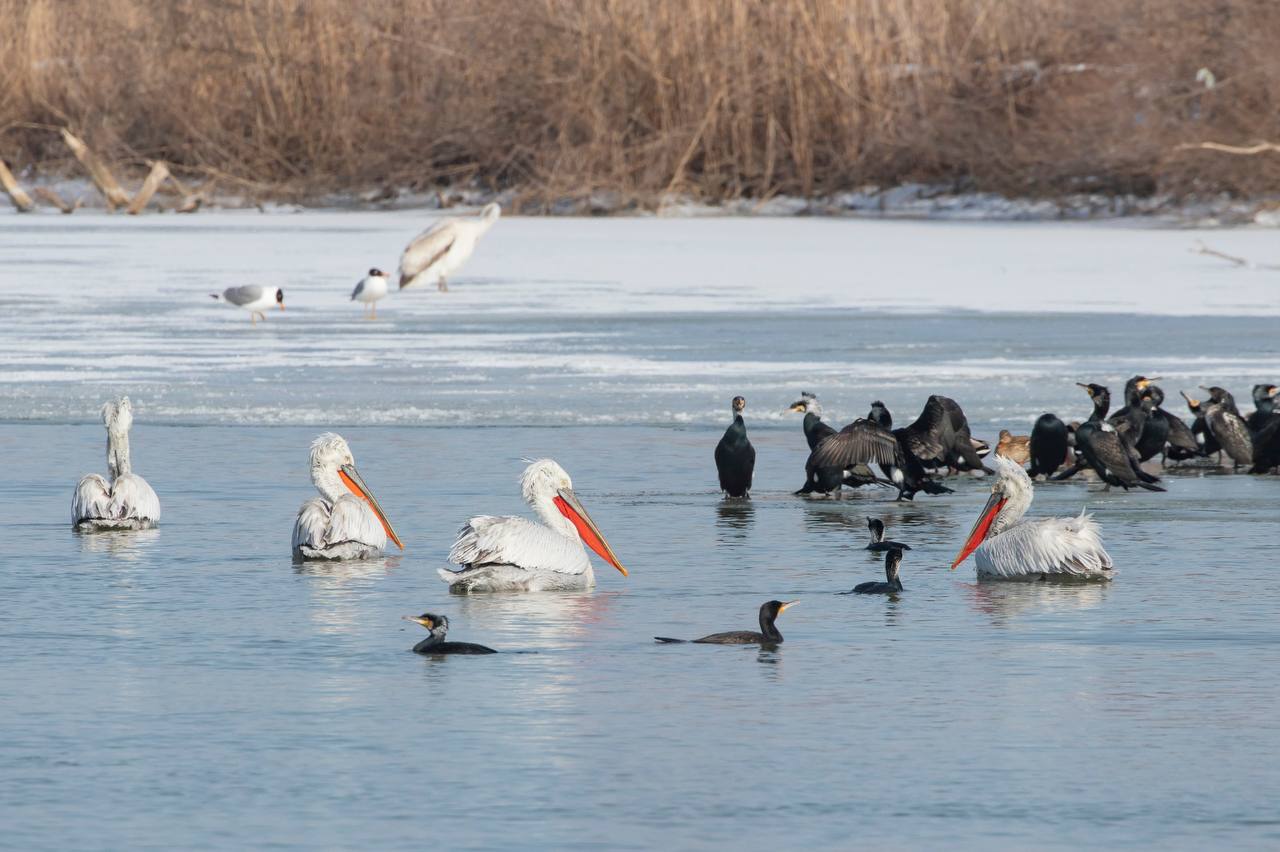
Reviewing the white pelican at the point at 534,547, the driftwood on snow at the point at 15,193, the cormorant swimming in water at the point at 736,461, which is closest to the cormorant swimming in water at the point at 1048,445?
the cormorant swimming in water at the point at 736,461

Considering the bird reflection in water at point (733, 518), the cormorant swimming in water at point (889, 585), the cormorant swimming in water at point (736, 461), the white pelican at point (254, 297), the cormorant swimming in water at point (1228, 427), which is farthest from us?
the white pelican at point (254, 297)

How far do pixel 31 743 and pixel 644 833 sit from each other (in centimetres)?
151

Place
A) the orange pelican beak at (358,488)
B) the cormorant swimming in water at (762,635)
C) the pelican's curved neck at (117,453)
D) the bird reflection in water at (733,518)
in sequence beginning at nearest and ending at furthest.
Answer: the cormorant swimming in water at (762,635), the orange pelican beak at (358,488), the bird reflection in water at (733,518), the pelican's curved neck at (117,453)

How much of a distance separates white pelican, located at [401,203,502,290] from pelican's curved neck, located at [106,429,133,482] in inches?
441

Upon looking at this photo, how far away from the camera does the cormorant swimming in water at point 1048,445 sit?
390 inches

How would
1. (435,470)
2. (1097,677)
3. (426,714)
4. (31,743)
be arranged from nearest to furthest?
(31,743) → (426,714) → (1097,677) → (435,470)

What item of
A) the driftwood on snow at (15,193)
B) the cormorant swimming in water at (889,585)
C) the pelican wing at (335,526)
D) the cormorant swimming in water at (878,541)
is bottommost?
the cormorant swimming in water at (889,585)

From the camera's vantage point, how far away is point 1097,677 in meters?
5.98

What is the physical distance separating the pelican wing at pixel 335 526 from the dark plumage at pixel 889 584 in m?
1.66

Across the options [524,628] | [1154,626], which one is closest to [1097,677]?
[1154,626]

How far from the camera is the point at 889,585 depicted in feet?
23.5

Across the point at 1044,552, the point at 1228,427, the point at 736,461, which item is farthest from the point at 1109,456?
the point at 1044,552

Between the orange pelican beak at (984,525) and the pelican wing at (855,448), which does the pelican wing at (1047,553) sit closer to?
the orange pelican beak at (984,525)

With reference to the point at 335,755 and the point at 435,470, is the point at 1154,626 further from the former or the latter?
the point at 435,470
